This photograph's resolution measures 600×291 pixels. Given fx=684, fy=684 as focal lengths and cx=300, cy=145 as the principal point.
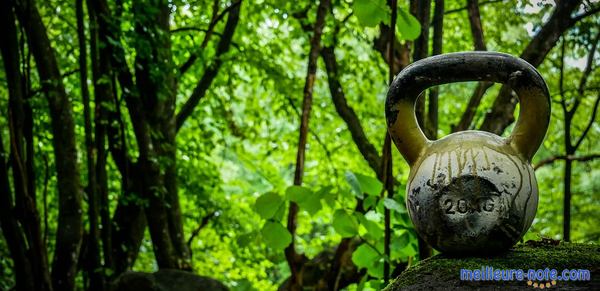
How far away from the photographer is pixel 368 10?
218 cm

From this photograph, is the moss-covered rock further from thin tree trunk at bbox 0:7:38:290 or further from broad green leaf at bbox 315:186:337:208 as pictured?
thin tree trunk at bbox 0:7:38:290

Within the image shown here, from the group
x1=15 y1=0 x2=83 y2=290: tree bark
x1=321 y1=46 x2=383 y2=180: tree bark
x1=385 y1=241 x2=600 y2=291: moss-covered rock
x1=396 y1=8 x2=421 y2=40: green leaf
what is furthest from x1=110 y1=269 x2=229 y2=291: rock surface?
x1=385 y1=241 x2=600 y2=291: moss-covered rock

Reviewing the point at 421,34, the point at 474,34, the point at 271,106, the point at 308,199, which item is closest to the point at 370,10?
the point at 308,199

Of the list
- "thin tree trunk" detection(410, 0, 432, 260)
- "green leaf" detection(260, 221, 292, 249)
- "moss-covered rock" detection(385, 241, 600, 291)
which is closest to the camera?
"moss-covered rock" detection(385, 241, 600, 291)

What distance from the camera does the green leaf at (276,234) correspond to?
243cm

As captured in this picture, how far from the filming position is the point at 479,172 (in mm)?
1739

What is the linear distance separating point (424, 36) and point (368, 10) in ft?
3.98

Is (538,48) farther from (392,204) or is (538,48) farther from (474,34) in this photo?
(392,204)

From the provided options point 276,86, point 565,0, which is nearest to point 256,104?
point 276,86

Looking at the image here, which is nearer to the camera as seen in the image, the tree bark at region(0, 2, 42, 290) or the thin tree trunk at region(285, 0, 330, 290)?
the thin tree trunk at region(285, 0, 330, 290)

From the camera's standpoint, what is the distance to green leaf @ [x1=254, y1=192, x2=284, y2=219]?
7.75 feet

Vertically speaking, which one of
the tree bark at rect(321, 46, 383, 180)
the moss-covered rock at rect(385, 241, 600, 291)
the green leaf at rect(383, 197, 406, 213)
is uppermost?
the tree bark at rect(321, 46, 383, 180)

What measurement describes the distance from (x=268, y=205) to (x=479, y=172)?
86 cm

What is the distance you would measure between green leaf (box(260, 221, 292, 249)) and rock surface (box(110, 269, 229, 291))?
286 centimetres
